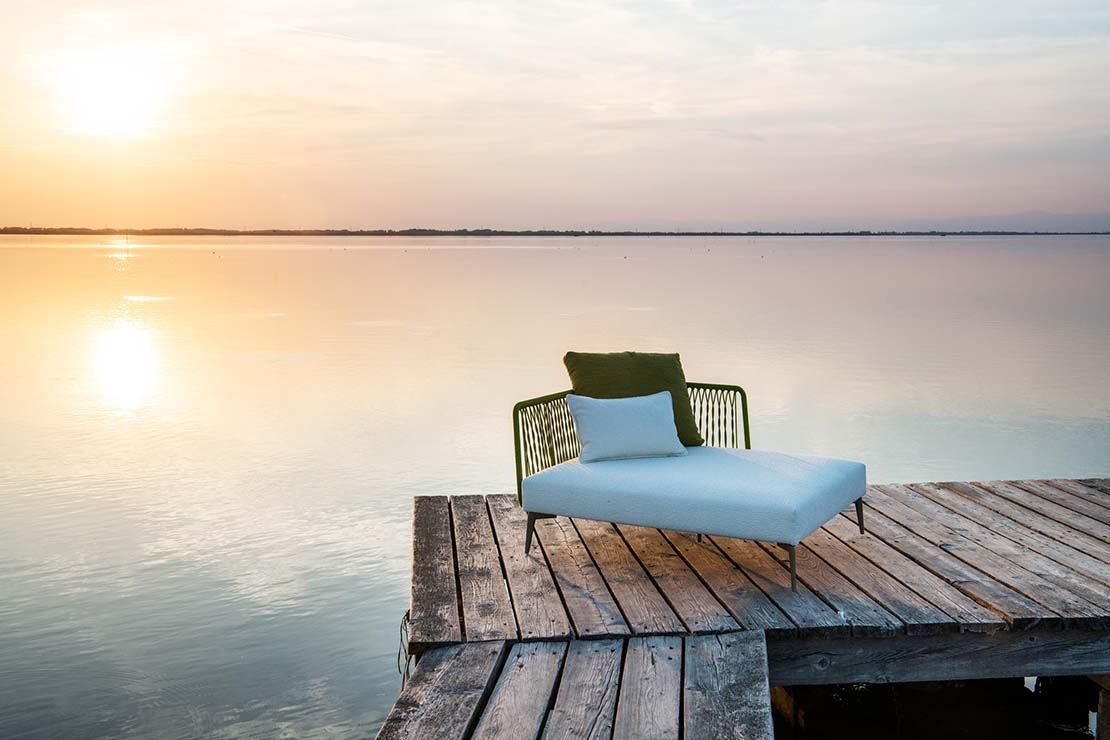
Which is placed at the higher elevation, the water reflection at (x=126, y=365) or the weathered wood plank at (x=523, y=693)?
the weathered wood plank at (x=523, y=693)

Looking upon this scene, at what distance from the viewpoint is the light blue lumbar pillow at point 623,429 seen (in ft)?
14.8

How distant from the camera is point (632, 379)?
16.0ft

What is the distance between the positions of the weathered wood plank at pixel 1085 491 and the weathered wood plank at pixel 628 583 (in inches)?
94.3

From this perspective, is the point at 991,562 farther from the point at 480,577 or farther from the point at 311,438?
the point at 311,438

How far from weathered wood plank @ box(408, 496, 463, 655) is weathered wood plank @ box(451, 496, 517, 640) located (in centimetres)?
4

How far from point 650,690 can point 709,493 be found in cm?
110

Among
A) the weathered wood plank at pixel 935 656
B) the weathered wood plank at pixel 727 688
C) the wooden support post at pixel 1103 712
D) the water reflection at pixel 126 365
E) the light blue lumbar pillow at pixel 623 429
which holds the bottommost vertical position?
the wooden support post at pixel 1103 712

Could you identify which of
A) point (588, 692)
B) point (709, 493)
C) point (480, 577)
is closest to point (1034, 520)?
point (709, 493)

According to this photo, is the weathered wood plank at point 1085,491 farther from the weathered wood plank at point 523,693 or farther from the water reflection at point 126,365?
the water reflection at point 126,365

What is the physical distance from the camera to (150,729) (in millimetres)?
4219

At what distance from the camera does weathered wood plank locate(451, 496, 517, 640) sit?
3.46m

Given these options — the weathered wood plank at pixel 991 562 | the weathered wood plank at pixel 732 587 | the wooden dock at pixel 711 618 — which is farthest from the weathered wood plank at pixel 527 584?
the weathered wood plank at pixel 991 562

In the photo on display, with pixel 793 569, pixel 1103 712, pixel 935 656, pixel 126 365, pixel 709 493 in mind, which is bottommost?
pixel 1103 712

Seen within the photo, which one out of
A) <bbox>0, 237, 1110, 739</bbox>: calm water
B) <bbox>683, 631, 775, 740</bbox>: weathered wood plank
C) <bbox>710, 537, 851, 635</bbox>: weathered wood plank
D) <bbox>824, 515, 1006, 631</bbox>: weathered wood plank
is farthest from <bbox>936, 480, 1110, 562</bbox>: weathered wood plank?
<bbox>0, 237, 1110, 739</bbox>: calm water
